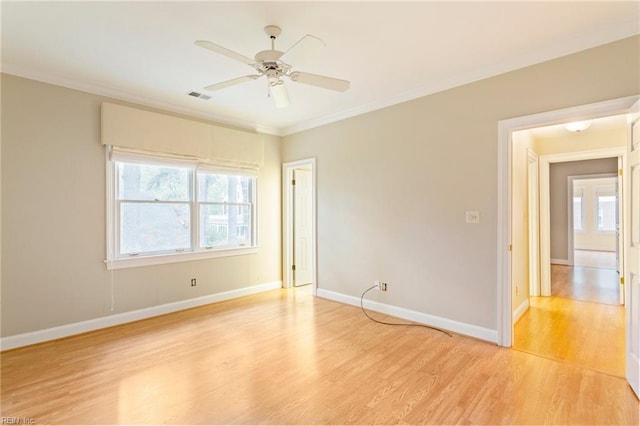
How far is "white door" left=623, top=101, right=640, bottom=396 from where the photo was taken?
7.35 feet

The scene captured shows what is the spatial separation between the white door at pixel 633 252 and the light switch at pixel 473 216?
112 cm

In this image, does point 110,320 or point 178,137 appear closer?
point 110,320

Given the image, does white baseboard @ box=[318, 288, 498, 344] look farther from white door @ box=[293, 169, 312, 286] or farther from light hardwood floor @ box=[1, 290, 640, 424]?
white door @ box=[293, 169, 312, 286]

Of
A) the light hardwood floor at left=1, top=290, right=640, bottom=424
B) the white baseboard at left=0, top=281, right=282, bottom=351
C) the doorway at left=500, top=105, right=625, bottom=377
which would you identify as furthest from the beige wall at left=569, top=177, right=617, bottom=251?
the white baseboard at left=0, top=281, right=282, bottom=351

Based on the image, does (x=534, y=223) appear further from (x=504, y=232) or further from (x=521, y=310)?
(x=504, y=232)

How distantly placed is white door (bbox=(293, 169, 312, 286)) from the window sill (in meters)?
0.83

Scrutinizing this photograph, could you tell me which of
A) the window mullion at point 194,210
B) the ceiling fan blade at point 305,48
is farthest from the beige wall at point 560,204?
the window mullion at point 194,210

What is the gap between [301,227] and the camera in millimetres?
5668

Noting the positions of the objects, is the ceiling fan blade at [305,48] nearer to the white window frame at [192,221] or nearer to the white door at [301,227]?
the white window frame at [192,221]

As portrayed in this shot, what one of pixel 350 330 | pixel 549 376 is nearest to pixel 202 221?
pixel 350 330

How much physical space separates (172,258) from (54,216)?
Answer: 4.36 feet

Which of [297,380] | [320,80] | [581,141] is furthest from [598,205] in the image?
[297,380]

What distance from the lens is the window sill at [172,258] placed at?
3703mm

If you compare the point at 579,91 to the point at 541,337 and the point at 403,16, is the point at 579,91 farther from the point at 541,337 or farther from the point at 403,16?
the point at 541,337
